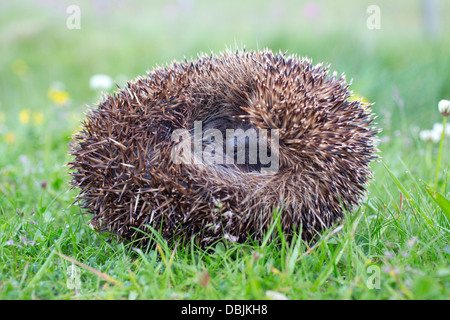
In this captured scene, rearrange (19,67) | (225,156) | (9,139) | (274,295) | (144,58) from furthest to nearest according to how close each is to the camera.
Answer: (19,67) < (144,58) < (9,139) < (225,156) < (274,295)

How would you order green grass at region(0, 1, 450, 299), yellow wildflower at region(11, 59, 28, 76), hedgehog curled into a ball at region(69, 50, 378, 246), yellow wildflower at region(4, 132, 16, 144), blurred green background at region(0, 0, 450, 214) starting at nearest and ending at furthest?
green grass at region(0, 1, 450, 299)
hedgehog curled into a ball at region(69, 50, 378, 246)
blurred green background at region(0, 0, 450, 214)
yellow wildflower at region(4, 132, 16, 144)
yellow wildflower at region(11, 59, 28, 76)

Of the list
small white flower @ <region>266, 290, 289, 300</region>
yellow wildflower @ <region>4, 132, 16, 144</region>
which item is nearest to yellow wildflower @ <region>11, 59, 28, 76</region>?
yellow wildflower @ <region>4, 132, 16, 144</region>

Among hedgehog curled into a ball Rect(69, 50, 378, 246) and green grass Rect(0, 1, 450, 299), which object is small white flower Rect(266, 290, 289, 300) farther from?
hedgehog curled into a ball Rect(69, 50, 378, 246)

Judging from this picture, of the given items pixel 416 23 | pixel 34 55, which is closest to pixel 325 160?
pixel 34 55

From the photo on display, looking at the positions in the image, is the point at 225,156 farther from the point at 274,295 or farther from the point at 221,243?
the point at 274,295

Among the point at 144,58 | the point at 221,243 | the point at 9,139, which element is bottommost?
the point at 221,243

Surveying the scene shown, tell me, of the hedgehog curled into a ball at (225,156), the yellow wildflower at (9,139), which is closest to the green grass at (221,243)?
the yellow wildflower at (9,139)

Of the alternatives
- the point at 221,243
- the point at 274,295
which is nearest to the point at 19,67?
the point at 221,243
